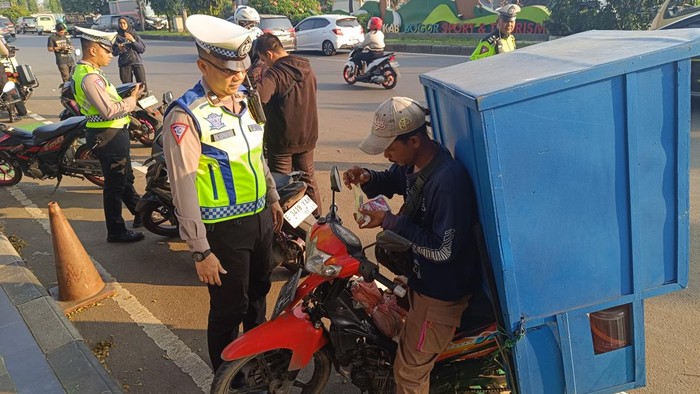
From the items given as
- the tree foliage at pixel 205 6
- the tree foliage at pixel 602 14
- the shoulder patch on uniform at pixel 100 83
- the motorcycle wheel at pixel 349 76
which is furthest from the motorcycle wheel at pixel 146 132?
the tree foliage at pixel 205 6

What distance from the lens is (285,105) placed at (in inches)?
166

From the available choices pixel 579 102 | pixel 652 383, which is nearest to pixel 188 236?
pixel 579 102

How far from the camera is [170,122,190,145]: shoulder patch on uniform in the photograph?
89.6 inches

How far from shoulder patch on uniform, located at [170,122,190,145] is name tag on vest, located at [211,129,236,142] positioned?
0.41 ft

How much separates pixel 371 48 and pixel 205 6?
2494 centimetres

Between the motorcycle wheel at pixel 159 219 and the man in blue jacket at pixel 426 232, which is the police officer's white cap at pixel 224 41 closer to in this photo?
the man in blue jacket at pixel 426 232

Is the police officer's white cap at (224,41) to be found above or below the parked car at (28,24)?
below

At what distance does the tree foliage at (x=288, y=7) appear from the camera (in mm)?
29422

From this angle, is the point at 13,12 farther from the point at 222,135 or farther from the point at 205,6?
Answer: the point at 222,135

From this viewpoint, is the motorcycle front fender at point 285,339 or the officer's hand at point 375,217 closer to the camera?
the officer's hand at point 375,217

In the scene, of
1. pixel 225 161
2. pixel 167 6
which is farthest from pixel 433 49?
pixel 167 6

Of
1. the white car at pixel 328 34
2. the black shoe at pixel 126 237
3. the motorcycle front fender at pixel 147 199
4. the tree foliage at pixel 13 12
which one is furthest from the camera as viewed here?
the tree foliage at pixel 13 12

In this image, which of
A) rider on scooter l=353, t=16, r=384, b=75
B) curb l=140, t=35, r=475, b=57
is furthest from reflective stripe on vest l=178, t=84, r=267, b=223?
curb l=140, t=35, r=475, b=57

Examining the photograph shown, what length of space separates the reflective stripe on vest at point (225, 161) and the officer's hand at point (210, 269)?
184 mm
